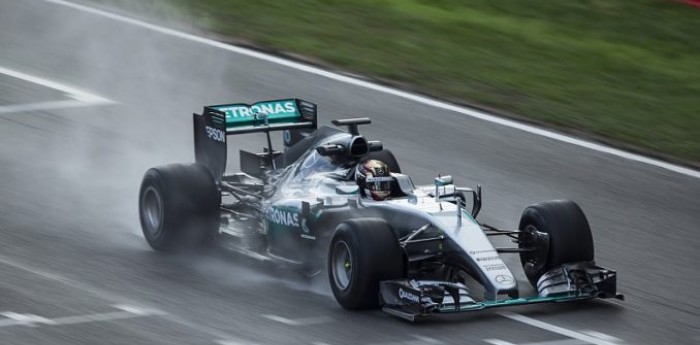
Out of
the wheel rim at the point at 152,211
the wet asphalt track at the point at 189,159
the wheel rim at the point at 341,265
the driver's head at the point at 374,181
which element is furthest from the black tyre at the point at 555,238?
the wheel rim at the point at 152,211

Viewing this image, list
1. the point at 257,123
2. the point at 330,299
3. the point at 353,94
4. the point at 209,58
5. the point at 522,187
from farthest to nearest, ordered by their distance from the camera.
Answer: the point at 209,58 < the point at 353,94 < the point at 522,187 < the point at 257,123 < the point at 330,299

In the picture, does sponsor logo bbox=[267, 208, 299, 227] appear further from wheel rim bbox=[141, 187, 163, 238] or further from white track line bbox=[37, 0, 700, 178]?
white track line bbox=[37, 0, 700, 178]

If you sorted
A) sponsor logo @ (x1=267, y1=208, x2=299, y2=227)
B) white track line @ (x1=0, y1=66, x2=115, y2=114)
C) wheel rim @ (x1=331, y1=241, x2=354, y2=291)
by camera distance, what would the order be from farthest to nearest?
1. white track line @ (x1=0, y1=66, x2=115, y2=114)
2. sponsor logo @ (x1=267, y1=208, x2=299, y2=227)
3. wheel rim @ (x1=331, y1=241, x2=354, y2=291)

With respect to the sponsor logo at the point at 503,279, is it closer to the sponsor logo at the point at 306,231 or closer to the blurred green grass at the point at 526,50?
the sponsor logo at the point at 306,231

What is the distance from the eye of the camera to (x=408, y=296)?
36.7ft

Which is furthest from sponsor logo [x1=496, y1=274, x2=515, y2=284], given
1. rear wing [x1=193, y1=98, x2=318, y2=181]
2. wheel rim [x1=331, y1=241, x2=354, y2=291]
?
rear wing [x1=193, y1=98, x2=318, y2=181]

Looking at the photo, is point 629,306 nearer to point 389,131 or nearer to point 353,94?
point 389,131

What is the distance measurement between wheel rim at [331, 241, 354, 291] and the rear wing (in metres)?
2.18

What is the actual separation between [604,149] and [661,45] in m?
3.84

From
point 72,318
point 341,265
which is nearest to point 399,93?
point 341,265

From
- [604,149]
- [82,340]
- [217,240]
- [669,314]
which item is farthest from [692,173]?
[82,340]

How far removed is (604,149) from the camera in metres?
17.2

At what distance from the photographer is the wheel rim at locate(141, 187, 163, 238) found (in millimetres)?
13297

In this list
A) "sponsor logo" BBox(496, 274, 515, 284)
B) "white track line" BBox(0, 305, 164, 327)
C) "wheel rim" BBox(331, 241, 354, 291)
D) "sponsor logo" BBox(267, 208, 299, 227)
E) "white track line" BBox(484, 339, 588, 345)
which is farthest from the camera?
"sponsor logo" BBox(267, 208, 299, 227)
